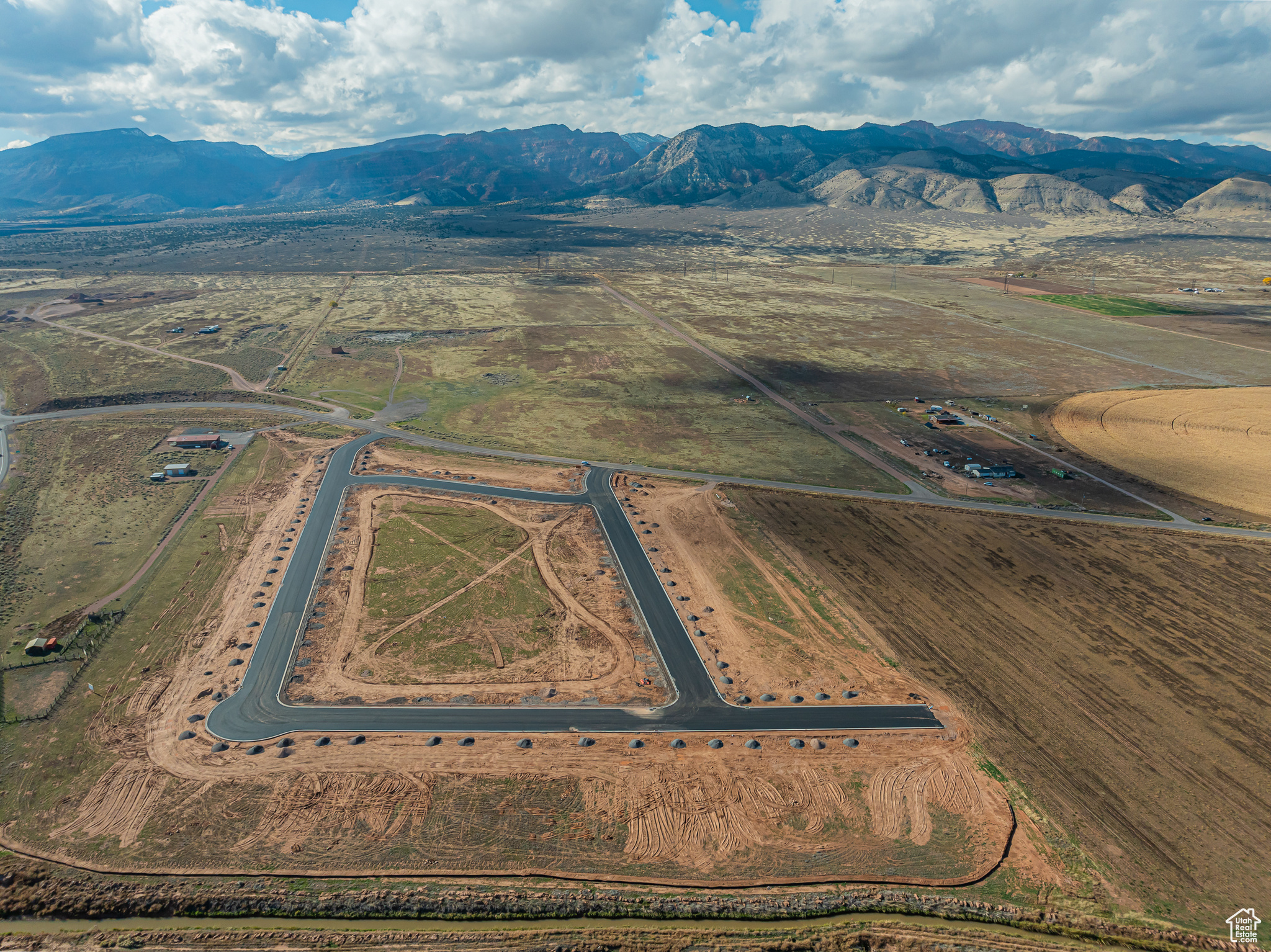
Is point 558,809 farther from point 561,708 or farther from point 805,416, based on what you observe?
point 805,416

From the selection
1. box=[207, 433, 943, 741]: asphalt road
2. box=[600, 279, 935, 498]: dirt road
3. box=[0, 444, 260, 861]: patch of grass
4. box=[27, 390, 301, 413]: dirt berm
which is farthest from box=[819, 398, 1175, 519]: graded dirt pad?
box=[27, 390, 301, 413]: dirt berm

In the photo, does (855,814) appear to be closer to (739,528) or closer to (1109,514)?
(739,528)

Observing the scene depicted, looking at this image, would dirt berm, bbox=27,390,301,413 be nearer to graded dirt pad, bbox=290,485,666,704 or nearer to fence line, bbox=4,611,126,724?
graded dirt pad, bbox=290,485,666,704

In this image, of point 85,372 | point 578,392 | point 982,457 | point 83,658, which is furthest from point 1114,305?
point 85,372

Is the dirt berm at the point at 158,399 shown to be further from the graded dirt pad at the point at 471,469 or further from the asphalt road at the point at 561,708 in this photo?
the asphalt road at the point at 561,708

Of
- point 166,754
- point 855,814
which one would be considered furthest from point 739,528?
point 166,754

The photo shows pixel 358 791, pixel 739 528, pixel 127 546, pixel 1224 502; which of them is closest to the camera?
pixel 358 791
